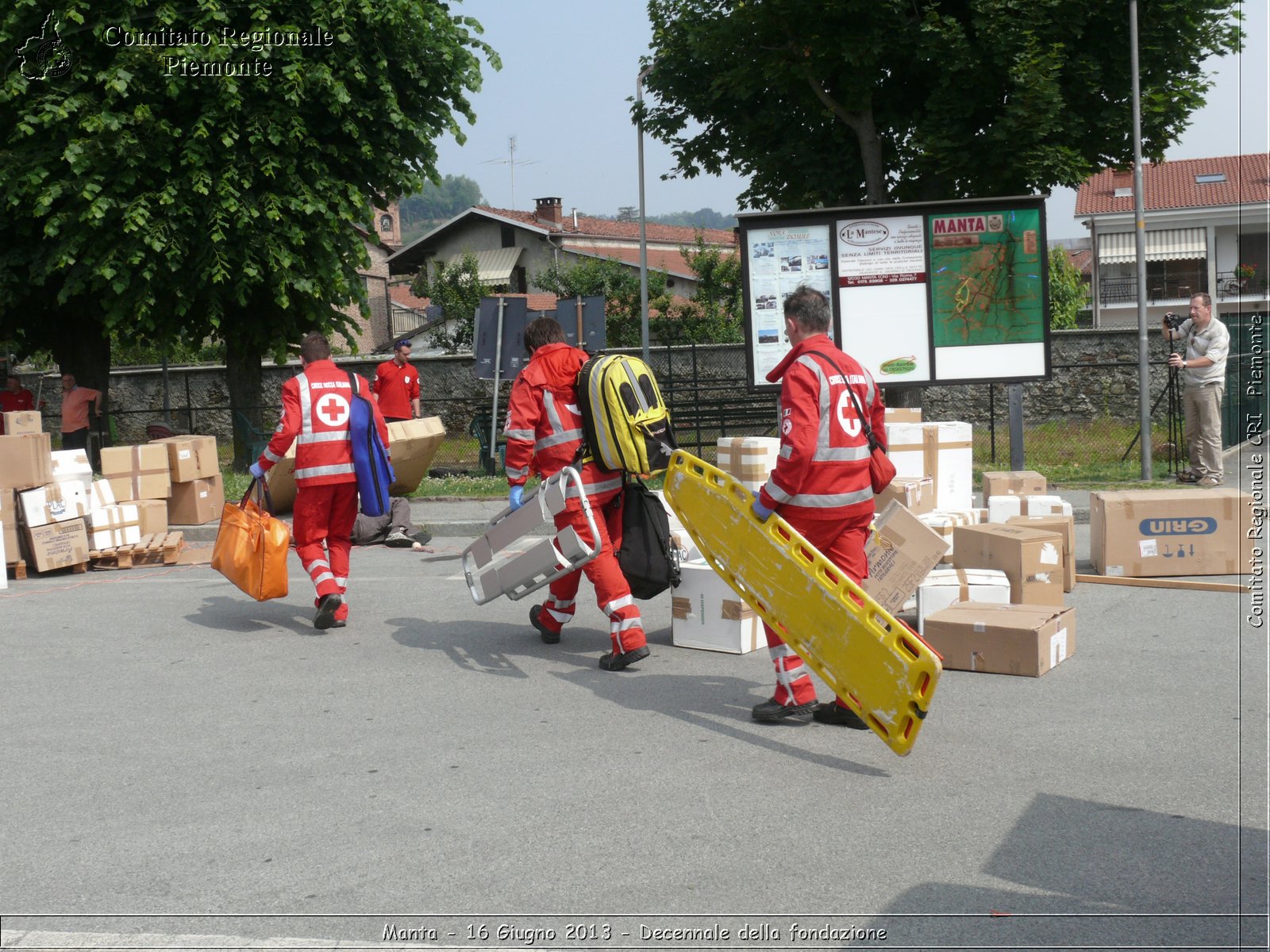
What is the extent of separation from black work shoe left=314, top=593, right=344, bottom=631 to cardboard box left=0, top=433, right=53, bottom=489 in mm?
4559

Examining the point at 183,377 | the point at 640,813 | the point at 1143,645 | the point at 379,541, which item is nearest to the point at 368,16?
the point at 379,541

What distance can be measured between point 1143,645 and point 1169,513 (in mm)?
2206

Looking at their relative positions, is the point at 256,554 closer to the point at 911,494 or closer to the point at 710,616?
the point at 710,616

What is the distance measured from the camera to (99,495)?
11906mm

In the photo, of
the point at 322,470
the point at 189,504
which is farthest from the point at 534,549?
the point at 189,504

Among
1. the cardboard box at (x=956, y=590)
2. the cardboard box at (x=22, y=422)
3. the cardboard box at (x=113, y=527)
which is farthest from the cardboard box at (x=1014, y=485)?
the cardboard box at (x=22, y=422)

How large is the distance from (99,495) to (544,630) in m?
6.26

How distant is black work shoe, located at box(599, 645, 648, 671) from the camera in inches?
272

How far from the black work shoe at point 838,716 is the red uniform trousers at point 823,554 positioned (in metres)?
0.08

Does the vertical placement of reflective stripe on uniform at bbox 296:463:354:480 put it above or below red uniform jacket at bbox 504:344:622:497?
below

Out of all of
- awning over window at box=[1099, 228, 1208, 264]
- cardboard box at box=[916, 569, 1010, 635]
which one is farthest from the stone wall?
awning over window at box=[1099, 228, 1208, 264]

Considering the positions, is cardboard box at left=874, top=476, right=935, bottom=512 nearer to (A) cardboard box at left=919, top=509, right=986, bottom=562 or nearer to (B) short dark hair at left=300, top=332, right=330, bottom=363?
(A) cardboard box at left=919, top=509, right=986, bottom=562

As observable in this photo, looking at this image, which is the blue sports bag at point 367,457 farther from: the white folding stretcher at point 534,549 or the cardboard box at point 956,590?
the cardboard box at point 956,590

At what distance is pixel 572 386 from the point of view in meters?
7.17
